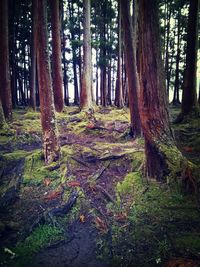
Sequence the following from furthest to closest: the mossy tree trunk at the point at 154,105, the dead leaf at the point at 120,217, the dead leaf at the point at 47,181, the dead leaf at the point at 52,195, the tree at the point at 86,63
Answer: the tree at the point at 86,63 → the dead leaf at the point at 47,181 → the dead leaf at the point at 52,195 → the mossy tree trunk at the point at 154,105 → the dead leaf at the point at 120,217

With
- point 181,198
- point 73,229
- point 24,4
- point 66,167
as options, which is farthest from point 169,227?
point 24,4

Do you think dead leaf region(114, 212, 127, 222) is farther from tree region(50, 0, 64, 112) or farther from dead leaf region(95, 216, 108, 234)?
tree region(50, 0, 64, 112)

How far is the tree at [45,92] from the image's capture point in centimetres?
781

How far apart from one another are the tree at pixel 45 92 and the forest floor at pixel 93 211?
49 cm

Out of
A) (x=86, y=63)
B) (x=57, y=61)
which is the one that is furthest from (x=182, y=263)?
(x=57, y=61)

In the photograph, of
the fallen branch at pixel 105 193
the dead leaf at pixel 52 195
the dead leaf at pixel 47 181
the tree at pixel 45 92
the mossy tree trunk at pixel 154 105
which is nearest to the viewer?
the mossy tree trunk at pixel 154 105

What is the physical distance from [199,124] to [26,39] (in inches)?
983

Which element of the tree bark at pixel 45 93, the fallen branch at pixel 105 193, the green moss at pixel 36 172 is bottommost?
the fallen branch at pixel 105 193

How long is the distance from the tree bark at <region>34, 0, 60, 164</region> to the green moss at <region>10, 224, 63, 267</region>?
3.33 meters

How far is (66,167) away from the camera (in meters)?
8.30

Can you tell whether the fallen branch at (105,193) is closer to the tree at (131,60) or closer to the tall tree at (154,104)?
the tall tree at (154,104)

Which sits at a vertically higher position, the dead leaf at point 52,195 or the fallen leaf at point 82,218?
the dead leaf at point 52,195

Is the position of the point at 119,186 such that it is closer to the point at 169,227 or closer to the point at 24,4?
the point at 169,227

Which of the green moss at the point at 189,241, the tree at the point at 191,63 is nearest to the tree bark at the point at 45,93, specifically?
the green moss at the point at 189,241
